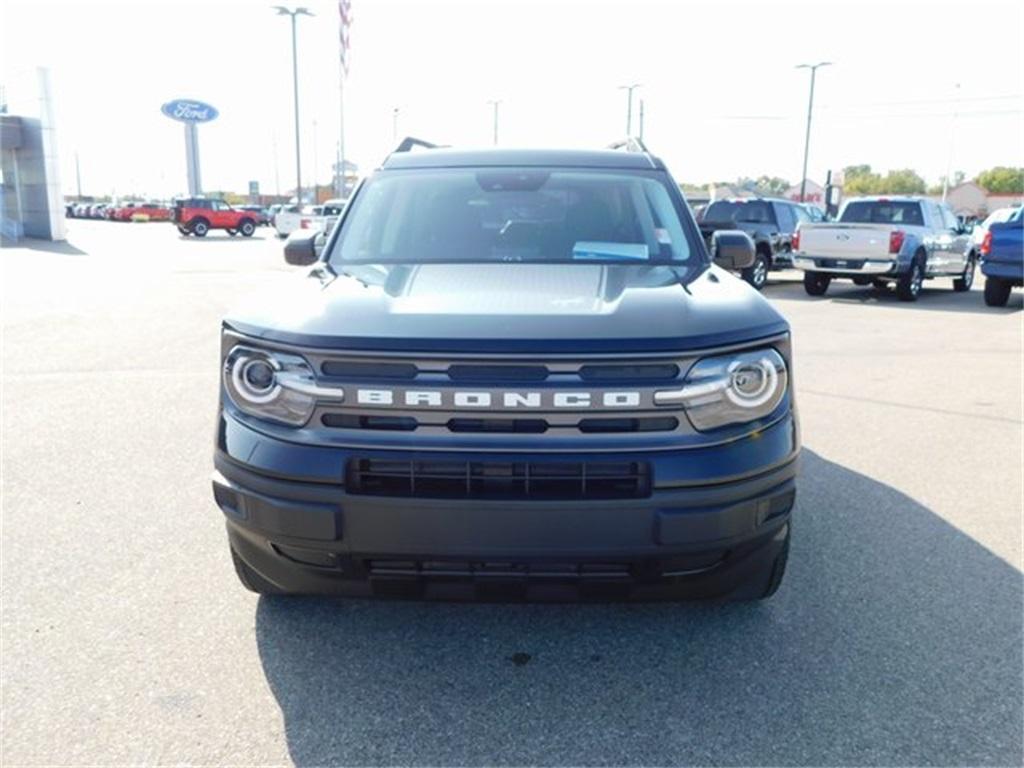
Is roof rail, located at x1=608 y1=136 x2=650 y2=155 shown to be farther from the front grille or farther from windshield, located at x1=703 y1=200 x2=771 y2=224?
windshield, located at x1=703 y1=200 x2=771 y2=224

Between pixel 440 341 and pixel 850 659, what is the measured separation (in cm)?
183

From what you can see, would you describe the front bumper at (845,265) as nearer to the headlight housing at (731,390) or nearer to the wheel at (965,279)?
the wheel at (965,279)

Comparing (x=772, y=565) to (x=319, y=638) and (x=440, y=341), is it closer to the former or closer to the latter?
(x=440, y=341)

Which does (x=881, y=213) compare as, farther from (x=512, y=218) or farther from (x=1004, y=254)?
(x=512, y=218)

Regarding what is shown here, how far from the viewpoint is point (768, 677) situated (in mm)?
2828

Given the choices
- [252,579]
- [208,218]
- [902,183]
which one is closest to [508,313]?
[252,579]

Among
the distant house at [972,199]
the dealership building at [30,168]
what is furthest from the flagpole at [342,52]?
the distant house at [972,199]

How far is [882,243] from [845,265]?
2.31 ft

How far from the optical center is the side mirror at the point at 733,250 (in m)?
4.18

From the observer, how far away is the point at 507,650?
300 centimetres

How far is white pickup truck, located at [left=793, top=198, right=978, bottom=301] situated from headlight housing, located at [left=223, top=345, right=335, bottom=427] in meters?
14.3

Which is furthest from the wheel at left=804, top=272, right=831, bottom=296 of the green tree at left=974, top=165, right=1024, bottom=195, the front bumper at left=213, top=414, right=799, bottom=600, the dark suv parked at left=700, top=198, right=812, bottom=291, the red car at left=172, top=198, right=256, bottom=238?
the green tree at left=974, top=165, right=1024, bottom=195

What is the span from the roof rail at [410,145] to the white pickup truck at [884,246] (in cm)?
1181

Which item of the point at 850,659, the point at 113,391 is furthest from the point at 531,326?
the point at 113,391
